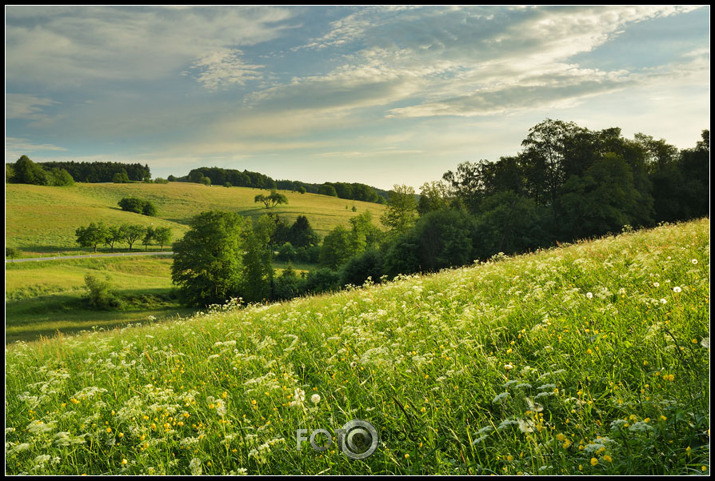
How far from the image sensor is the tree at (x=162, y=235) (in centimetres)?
7019

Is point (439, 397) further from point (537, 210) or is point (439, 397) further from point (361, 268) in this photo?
point (537, 210)

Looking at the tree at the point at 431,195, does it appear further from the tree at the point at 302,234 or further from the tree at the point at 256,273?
the tree at the point at 302,234

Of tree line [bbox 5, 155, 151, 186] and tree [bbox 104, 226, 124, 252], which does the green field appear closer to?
tree [bbox 104, 226, 124, 252]

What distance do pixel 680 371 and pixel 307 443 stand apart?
2942 mm

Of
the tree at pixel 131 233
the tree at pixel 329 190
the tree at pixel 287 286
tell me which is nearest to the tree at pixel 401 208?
the tree at pixel 287 286

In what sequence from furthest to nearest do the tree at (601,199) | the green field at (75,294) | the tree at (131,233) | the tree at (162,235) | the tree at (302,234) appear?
the tree at (302,234), the tree at (131,233), the tree at (162,235), the tree at (601,199), the green field at (75,294)

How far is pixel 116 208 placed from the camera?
86188 millimetres

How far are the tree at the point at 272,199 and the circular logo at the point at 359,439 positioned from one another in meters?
102

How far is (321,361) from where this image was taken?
5.25 metres

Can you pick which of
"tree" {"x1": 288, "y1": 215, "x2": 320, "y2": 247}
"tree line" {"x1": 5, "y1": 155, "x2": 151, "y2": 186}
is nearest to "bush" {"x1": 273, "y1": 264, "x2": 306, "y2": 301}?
"tree line" {"x1": 5, "y1": 155, "x2": 151, "y2": 186}

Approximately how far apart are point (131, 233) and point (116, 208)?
17.3 meters

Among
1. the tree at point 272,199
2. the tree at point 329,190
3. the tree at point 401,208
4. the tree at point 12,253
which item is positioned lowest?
the tree at point 12,253

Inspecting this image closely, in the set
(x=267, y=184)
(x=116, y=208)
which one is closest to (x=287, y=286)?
(x=116, y=208)

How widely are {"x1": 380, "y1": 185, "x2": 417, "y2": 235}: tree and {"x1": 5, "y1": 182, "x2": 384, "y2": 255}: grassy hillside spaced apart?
89.2 feet
